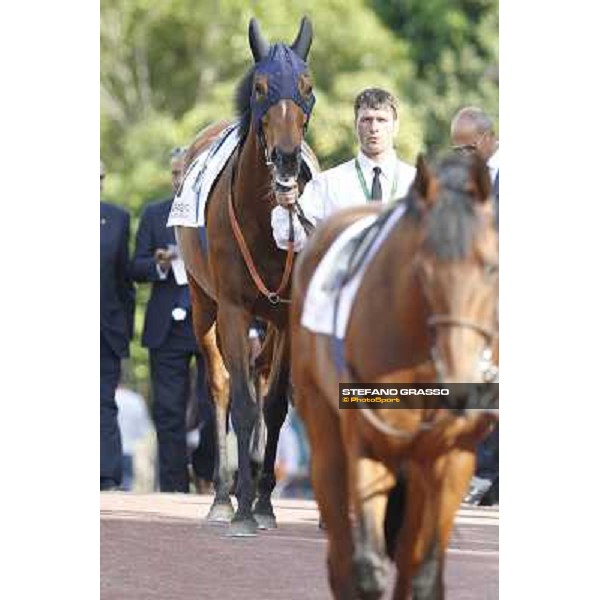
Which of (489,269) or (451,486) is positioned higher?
(489,269)

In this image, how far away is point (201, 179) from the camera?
10.9 m

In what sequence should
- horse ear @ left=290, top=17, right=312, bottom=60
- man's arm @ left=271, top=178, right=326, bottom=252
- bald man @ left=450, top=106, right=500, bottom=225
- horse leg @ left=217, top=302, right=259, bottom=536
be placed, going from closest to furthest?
bald man @ left=450, top=106, right=500, bottom=225, man's arm @ left=271, top=178, right=326, bottom=252, horse ear @ left=290, top=17, right=312, bottom=60, horse leg @ left=217, top=302, right=259, bottom=536

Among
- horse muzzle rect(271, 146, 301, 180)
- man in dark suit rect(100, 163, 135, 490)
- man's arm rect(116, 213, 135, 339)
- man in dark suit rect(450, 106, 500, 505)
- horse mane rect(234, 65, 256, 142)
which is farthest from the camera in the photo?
man's arm rect(116, 213, 135, 339)

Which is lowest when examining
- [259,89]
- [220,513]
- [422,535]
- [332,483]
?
[220,513]

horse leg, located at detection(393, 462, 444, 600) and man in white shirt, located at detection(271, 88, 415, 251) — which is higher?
man in white shirt, located at detection(271, 88, 415, 251)

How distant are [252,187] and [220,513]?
157cm

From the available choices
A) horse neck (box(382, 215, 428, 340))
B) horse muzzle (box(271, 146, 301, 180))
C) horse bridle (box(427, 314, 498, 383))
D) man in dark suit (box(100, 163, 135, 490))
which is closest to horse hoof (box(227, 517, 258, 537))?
man in dark suit (box(100, 163, 135, 490))

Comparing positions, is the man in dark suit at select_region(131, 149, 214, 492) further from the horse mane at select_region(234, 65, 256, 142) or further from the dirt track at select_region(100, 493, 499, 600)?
the dirt track at select_region(100, 493, 499, 600)

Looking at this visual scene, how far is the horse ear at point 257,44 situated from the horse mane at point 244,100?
0.06 m

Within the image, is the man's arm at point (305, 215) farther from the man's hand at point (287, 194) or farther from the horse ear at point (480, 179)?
the horse ear at point (480, 179)

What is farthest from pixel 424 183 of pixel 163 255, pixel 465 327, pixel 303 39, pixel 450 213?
pixel 163 255

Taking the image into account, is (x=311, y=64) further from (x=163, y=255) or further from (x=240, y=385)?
(x=240, y=385)

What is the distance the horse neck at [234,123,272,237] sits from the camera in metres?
10.3

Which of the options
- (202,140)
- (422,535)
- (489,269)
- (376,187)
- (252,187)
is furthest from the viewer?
(202,140)
